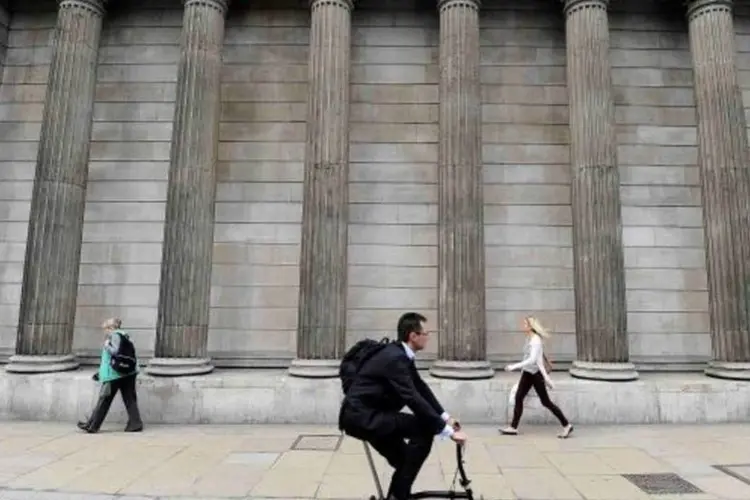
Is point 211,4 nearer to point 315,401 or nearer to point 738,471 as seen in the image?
point 315,401

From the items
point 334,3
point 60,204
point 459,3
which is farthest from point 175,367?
point 459,3

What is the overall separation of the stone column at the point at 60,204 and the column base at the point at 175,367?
2.21m

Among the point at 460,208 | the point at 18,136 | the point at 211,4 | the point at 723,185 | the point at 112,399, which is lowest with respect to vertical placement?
the point at 112,399

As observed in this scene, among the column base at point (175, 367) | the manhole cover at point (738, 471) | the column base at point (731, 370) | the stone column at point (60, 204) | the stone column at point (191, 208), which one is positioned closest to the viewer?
the manhole cover at point (738, 471)

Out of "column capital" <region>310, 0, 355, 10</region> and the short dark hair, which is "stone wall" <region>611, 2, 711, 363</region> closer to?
"column capital" <region>310, 0, 355, 10</region>

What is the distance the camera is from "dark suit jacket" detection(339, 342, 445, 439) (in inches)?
195

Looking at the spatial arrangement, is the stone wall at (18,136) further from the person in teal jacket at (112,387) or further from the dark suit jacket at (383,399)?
the dark suit jacket at (383,399)

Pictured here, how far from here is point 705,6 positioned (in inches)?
515

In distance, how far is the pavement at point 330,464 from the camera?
697 centimetres

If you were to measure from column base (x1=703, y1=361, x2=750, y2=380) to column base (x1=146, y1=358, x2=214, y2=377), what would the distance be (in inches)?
454

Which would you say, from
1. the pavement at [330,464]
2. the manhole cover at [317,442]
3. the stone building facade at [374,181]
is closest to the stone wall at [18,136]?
the stone building facade at [374,181]

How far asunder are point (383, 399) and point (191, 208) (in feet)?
27.8

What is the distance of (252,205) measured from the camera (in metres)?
13.6

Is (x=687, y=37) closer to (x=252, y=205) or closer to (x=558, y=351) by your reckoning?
(x=558, y=351)
